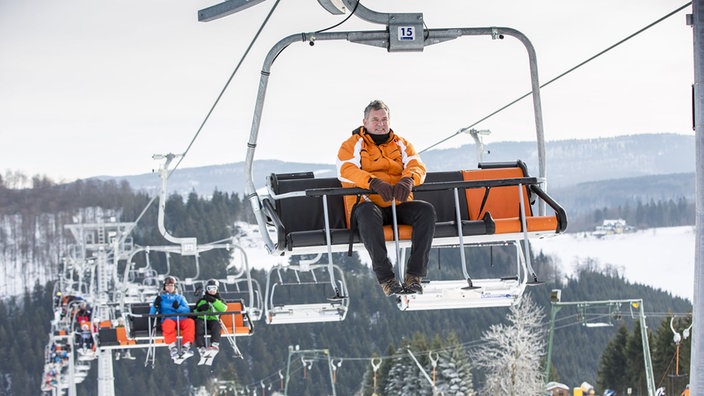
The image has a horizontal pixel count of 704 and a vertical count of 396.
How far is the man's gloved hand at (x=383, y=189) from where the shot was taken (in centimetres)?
762

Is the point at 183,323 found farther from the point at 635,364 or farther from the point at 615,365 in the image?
the point at 615,365

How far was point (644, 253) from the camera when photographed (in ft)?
488

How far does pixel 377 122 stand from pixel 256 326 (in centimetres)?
7554

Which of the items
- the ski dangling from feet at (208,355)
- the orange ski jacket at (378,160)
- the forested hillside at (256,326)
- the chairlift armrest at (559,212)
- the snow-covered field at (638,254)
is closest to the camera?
the orange ski jacket at (378,160)

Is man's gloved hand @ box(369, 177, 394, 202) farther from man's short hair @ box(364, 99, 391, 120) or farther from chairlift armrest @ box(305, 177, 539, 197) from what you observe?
man's short hair @ box(364, 99, 391, 120)

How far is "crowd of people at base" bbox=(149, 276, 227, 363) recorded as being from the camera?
14297 mm

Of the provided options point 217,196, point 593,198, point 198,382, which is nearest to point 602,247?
point 593,198

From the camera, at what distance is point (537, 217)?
8.22 meters

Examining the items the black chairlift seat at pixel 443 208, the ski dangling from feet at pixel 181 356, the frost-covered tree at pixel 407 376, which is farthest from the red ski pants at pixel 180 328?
the frost-covered tree at pixel 407 376

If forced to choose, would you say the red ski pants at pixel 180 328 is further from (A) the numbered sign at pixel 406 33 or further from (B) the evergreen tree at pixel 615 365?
(B) the evergreen tree at pixel 615 365

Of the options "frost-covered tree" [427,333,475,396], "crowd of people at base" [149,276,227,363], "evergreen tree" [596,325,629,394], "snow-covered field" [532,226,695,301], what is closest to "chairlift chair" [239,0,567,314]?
"crowd of people at base" [149,276,227,363]

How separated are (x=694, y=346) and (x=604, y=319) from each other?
96454 millimetres

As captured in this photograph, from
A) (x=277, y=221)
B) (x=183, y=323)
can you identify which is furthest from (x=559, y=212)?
(x=183, y=323)

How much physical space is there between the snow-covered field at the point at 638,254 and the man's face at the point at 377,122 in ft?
340
